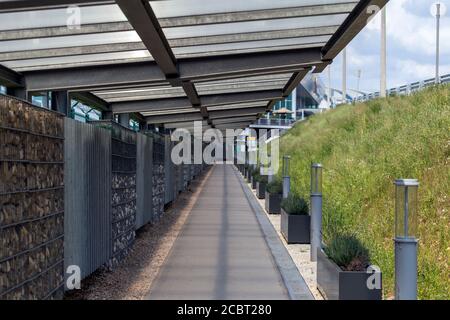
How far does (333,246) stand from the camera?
315 inches

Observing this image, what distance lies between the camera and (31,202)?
6191 mm

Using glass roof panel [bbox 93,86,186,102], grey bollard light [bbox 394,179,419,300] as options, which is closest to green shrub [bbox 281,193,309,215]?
glass roof panel [bbox 93,86,186,102]

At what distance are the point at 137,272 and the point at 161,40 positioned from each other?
3420 mm

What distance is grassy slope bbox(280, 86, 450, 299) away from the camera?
855cm

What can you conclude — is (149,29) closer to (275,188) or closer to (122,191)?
(122,191)

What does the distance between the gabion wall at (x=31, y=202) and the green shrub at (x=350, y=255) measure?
3143 millimetres

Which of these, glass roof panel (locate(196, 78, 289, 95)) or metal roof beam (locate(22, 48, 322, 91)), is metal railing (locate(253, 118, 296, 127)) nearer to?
glass roof panel (locate(196, 78, 289, 95))

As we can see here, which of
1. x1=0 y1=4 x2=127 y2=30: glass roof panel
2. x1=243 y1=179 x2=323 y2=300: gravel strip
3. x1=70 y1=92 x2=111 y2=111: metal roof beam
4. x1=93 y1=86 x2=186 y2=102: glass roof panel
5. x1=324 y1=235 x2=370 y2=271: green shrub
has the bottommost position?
x1=243 y1=179 x2=323 y2=300: gravel strip

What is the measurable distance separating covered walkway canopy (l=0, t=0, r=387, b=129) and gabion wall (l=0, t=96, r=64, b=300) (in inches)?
54.7

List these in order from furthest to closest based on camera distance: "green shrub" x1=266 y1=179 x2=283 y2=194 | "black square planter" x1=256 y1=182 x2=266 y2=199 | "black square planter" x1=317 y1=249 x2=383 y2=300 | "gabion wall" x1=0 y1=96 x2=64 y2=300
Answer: "black square planter" x1=256 y1=182 x2=266 y2=199 → "green shrub" x1=266 y1=179 x2=283 y2=194 → "black square planter" x1=317 y1=249 x2=383 y2=300 → "gabion wall" x1=0 y1=96 x2=64 y2=300
